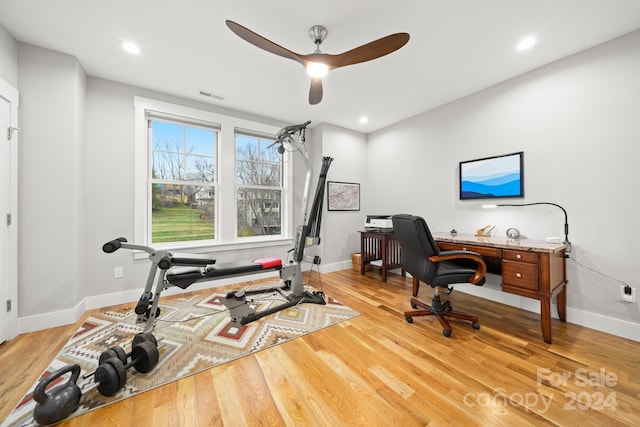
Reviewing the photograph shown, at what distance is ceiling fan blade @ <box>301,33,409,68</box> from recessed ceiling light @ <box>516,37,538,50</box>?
1.45 metres

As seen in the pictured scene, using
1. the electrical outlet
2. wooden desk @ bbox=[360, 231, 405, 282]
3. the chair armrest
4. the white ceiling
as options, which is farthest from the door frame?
the electrical outlet

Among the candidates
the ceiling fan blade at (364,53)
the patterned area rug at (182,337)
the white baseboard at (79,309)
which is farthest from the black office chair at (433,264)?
the white baseboard at (79,309)

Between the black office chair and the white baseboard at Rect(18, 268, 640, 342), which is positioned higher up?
the black office chair

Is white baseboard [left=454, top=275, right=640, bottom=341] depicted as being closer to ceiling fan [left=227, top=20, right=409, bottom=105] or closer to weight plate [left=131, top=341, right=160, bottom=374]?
ceiling fan [left=227, top=20, right=409, bottom=105]

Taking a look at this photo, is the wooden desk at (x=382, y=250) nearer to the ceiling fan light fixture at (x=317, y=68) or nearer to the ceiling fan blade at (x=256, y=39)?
the ceiling fan light fixture at (x=317, y=68)

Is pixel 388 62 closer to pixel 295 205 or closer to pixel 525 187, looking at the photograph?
pixel 525 187

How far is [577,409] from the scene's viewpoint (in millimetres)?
1288

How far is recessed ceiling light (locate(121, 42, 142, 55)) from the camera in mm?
2154

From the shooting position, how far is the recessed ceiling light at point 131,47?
2154 millimetres

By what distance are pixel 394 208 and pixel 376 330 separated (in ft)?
7.96

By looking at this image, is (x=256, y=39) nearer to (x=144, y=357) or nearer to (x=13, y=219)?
(x=144, y=357)

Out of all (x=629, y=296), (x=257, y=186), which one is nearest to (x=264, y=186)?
(x=257, y=186)

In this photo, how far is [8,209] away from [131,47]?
178cm

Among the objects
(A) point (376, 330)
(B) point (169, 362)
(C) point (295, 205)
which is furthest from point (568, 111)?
(B) point (169, 362)
